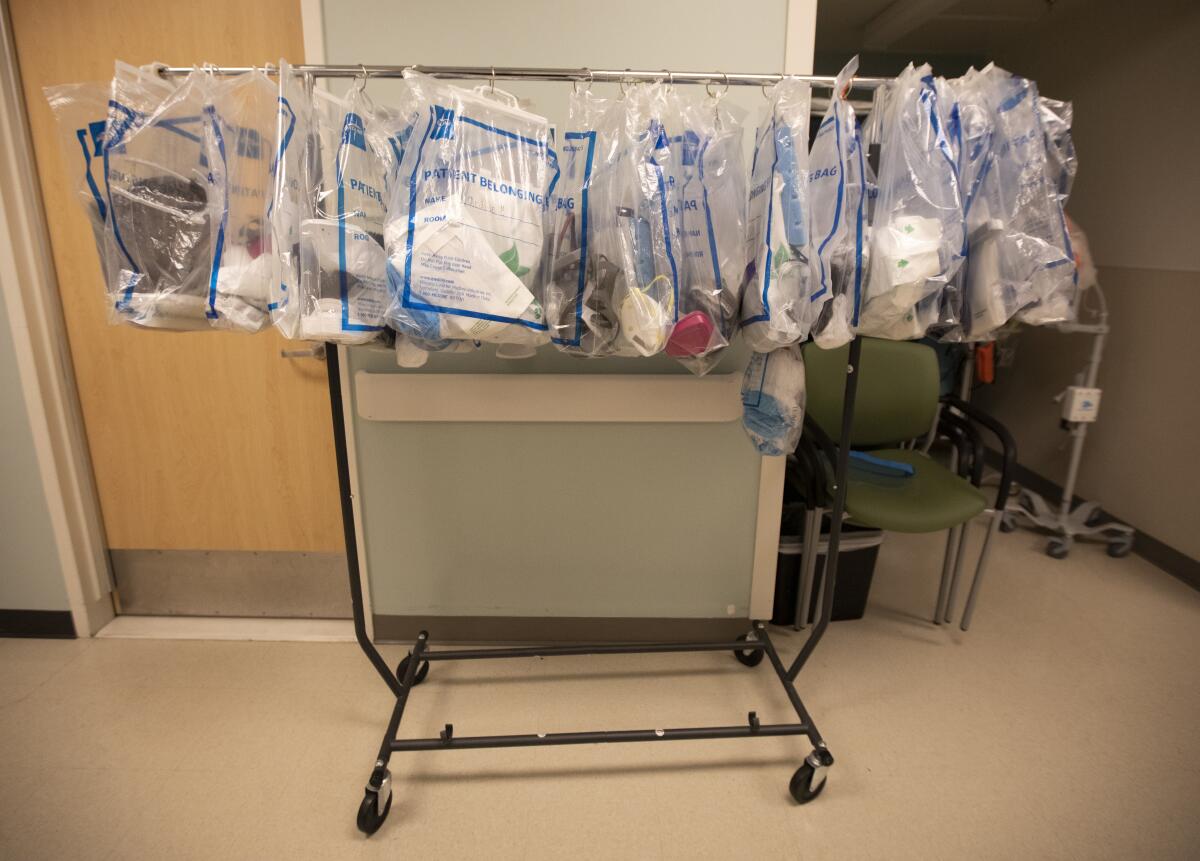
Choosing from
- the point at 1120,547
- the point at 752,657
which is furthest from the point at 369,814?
the point at 1120,547

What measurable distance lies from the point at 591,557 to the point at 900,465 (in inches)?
39.9

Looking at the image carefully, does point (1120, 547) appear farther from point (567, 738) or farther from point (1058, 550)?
point (567, 738)

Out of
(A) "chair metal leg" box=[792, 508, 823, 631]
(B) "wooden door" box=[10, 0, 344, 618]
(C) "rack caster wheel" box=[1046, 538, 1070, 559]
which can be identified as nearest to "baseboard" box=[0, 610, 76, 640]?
(B) "wooden door" box=[10, 0, 344, 618]

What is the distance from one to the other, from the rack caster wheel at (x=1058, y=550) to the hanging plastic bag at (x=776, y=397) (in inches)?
75.6

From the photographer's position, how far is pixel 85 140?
1.06 meters

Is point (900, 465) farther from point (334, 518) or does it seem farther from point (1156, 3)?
point (1156, 3)

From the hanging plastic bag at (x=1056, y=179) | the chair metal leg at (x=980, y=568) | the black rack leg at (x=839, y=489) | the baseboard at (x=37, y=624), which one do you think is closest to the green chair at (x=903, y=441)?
the chair metal leg at (x=980, y=568)

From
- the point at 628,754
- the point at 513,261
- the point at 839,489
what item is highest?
the point at 513,261

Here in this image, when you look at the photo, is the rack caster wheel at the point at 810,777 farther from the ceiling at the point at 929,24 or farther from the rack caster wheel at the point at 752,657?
the ceiling at the point at 929,24

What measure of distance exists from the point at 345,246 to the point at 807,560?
1.53 meters

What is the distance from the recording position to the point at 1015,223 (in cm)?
109

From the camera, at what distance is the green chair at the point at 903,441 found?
183 cm

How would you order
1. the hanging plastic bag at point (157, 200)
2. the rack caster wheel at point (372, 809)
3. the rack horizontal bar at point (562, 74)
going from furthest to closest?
the rack caster wheel at point (372, 809)
the rack horizontal bar at point (562, 74)
the hanging plastic bag at point (157, 200)

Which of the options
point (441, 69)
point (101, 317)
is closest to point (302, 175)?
point (441, 69)
